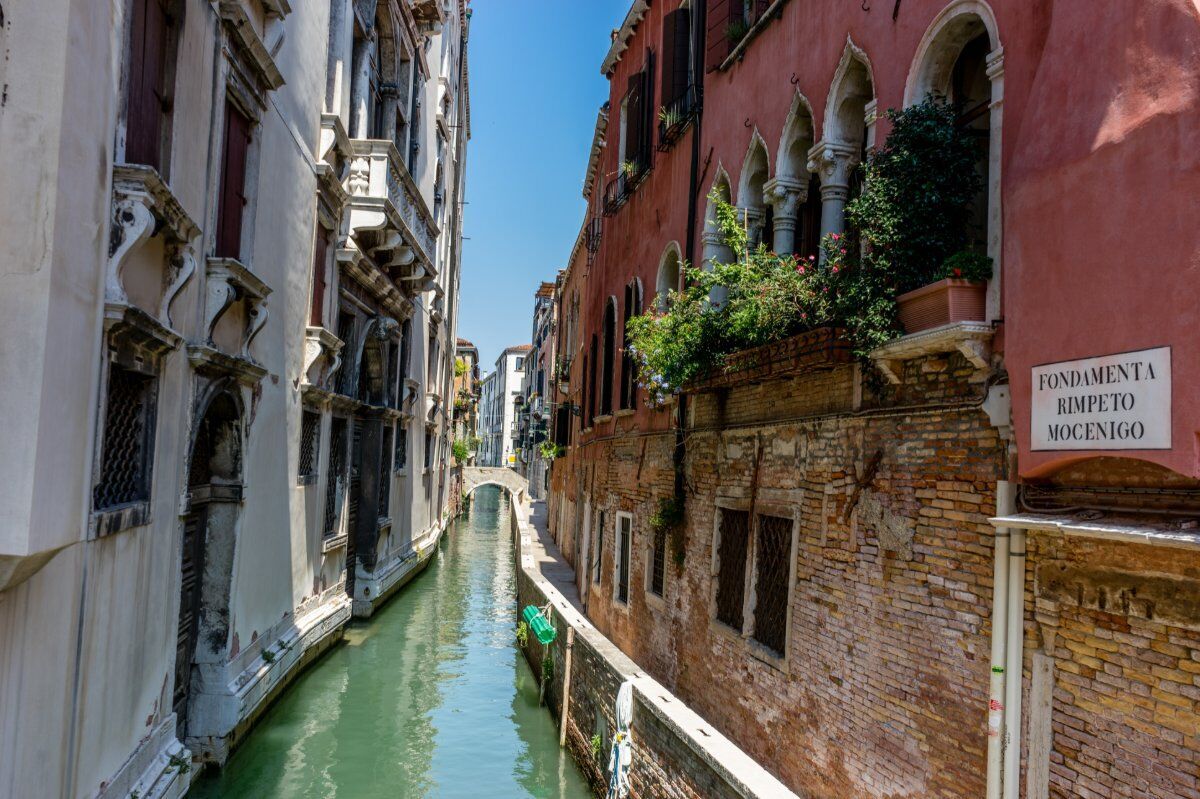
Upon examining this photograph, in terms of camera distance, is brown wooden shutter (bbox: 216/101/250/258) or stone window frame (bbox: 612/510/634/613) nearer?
brown wooden shutter (bbox: 216/101/250/258)

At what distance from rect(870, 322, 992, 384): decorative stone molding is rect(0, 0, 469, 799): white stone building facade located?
12.7ft

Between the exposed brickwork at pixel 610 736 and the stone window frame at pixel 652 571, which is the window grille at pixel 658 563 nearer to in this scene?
the stone window frame at pixel 652 571

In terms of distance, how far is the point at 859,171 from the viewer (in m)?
5.94

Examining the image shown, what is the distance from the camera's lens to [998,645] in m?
3.94

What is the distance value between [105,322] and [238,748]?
4.67 meters

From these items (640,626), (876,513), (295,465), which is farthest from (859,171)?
(295,465)

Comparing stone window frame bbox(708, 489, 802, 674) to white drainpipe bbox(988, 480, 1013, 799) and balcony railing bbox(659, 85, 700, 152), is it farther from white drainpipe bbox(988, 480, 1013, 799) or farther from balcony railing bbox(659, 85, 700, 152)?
balcony railing bbox(659, 85, 700, 152)

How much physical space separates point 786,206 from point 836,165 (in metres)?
0.82

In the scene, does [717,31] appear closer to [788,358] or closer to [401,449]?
[788,358]

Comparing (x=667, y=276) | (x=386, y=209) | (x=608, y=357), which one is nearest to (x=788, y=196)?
(x=667, y=276)

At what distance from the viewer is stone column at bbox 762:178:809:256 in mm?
6852

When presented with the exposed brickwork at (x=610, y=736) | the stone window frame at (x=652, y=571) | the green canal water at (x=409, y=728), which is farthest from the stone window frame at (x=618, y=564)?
the green canal water at (x=409, y=728)

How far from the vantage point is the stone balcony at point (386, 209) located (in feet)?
37.0

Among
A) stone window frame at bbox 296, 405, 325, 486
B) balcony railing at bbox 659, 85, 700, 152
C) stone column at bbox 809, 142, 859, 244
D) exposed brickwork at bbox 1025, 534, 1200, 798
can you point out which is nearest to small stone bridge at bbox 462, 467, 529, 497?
stone window frame at bbox 296, 405, 325, 486
